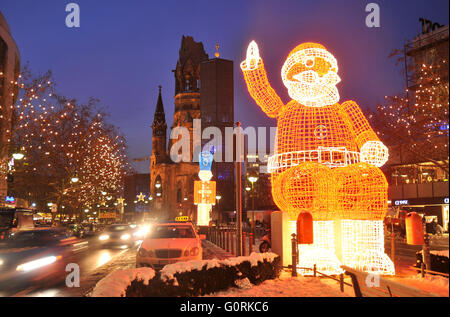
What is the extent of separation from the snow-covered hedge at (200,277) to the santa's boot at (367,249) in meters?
1.84

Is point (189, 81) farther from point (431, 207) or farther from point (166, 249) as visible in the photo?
point (166, 249)

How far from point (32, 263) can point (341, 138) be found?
31.3 feet

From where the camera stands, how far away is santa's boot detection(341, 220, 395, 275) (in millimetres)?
9703

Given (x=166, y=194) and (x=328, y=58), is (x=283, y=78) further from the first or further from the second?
(x=166, y=194)

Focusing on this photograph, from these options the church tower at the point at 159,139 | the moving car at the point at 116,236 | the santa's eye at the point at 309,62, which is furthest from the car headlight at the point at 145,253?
the church tower at the point at 159,139

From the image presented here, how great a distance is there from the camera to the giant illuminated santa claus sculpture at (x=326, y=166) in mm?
9727

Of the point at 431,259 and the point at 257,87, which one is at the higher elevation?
the point at 257,87

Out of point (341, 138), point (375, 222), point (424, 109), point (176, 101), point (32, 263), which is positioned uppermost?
point (176, 101)

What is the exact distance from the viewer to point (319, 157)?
10.1 meters

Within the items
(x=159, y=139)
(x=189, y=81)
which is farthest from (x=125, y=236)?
(x=159, y=139)

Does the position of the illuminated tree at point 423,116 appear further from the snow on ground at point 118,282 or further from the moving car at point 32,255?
the moving car at point 32,255
